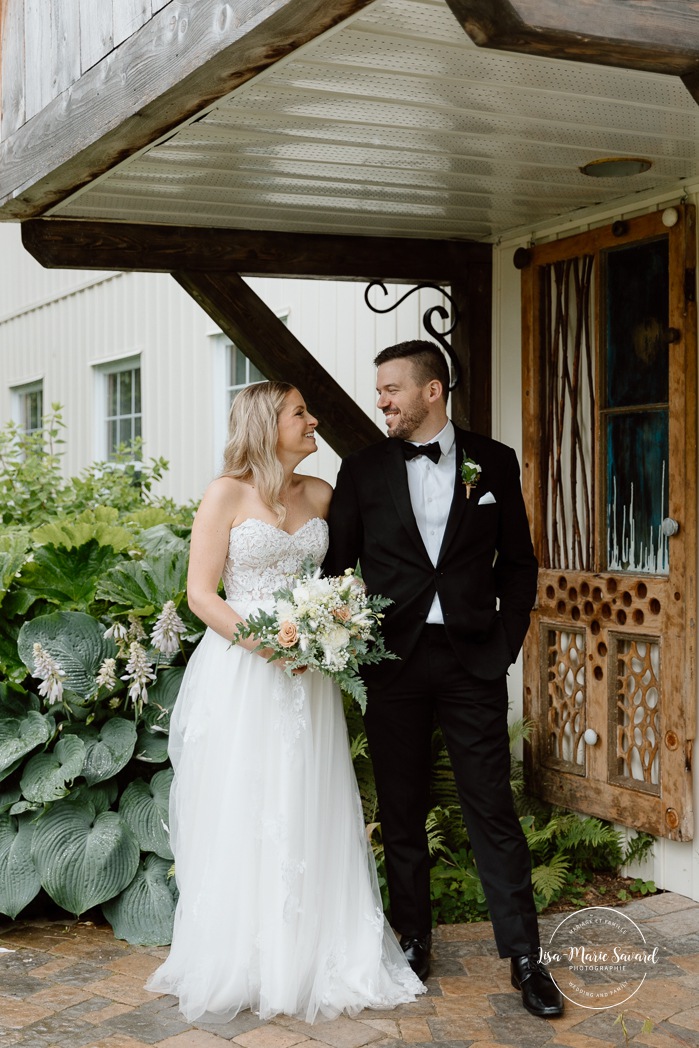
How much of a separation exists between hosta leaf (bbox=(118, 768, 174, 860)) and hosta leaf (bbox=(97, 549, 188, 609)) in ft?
2.38

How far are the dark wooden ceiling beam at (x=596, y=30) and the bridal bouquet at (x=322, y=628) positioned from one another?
5.65 feet

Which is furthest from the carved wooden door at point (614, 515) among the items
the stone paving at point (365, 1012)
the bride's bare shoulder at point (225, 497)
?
the bride's bare shoulder at point (225, 497)

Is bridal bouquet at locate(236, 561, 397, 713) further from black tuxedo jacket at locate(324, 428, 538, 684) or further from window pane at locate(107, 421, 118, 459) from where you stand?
window pane at locate(107, 421, 118, 459)

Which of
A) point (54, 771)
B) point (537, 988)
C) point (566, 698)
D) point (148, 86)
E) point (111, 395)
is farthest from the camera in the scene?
point (111, 395)

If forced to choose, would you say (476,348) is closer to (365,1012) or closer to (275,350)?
(275,350)

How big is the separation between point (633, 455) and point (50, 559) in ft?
8.39

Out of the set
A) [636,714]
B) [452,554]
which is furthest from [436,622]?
[636,714]

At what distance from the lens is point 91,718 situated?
16.0ft

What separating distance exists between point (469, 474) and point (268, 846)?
1.41m

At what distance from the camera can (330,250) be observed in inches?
211

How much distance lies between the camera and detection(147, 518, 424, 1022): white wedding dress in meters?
3.76

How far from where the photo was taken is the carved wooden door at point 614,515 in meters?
4.63

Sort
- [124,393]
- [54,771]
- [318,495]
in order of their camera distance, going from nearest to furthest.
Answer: [318,495] < [54,771] < [124,393]

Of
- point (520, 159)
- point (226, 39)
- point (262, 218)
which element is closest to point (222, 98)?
point (226, 39)
